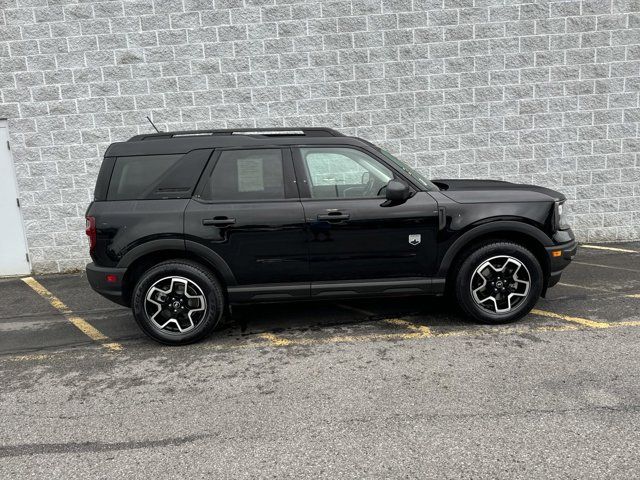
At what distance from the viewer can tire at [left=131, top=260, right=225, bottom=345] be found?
446 cm

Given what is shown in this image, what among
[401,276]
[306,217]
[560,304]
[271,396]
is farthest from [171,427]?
[560,304]

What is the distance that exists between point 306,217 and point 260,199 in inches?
17.7

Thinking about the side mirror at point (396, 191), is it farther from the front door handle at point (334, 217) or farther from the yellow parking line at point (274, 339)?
the yellow parking line at point (274, 339)

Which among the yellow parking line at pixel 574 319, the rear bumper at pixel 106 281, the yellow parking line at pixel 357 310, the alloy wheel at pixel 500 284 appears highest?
the rear bumper at pixel 106 281

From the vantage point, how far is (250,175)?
4.59m

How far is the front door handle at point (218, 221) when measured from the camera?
14.5 feet

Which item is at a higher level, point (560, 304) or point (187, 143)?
point (187, 143)

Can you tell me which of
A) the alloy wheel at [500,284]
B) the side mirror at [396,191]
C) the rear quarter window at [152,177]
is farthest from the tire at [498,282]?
the rear quarter window at [152,177]

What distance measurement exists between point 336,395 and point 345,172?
200cm

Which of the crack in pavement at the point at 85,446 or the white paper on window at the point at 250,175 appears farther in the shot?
the white paper on window at the point at 250,175

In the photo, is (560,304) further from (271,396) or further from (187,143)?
(187,143)

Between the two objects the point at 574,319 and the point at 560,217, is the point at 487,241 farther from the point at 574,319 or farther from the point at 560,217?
the point at 574,319

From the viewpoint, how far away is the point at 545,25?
762 centimetres

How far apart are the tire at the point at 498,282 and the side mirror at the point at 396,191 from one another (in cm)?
85
